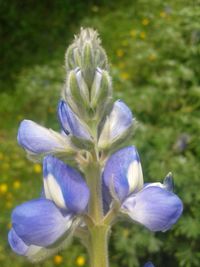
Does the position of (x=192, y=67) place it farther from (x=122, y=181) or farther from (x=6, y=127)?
(x=122, y=181)

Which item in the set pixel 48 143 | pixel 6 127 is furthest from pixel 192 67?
pixel 48 143

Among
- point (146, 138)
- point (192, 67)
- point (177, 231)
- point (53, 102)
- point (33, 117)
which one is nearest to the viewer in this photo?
point (177, 231)

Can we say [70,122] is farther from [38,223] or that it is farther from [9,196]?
[9,196]

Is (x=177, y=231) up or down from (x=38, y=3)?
down

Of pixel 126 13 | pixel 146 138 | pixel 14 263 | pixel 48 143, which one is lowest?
pixel 14 263

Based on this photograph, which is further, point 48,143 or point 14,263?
point 14,263

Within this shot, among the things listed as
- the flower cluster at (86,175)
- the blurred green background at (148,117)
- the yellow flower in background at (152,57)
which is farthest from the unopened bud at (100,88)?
the yellow flower in background at (152,57)

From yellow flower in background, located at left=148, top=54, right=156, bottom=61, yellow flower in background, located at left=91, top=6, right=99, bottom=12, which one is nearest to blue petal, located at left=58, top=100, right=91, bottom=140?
yellow flower in background, located at left=148, top=54, right=156, bottom=61

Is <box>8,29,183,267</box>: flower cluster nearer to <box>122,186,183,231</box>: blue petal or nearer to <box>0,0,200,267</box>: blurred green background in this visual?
<box>122,186,183,231</box>: blue petal

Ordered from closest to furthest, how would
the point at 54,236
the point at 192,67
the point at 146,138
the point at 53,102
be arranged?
the point at 54,236
the point at 146,138
the point at 192,67
the point at 53,102
